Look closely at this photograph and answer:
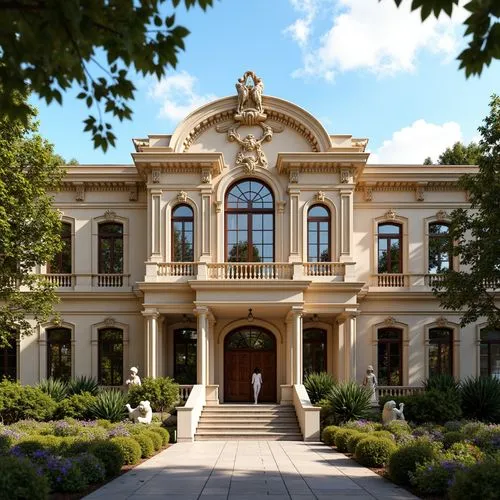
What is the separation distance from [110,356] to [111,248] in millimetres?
4342

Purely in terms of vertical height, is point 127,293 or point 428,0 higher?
point 428,0

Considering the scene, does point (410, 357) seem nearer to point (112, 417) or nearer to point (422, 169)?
point (422, 169)

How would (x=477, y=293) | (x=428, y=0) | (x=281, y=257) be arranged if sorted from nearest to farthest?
(x=428, y=0) < (x=477, y=293) < (x=281, y=257)

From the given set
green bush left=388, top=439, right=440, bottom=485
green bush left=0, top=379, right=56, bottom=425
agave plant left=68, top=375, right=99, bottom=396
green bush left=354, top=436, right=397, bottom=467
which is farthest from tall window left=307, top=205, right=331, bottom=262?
green bush left=388, top=439, right=440, bottom=485

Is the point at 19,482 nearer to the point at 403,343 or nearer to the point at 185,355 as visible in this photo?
the point at 185,355

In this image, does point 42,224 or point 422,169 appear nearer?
point 42,224

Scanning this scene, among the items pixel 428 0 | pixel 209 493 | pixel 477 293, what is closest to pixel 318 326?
pixel 477 293

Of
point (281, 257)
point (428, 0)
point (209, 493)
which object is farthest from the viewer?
point (281, 257)

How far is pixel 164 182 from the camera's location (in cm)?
2556

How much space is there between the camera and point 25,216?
20969 millimetres

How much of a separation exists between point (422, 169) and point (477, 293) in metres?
7.78

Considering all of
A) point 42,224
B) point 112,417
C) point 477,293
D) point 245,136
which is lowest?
point 112,417

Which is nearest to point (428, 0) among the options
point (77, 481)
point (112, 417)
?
point (77, 481)

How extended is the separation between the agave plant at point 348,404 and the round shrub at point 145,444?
690 centimetres
